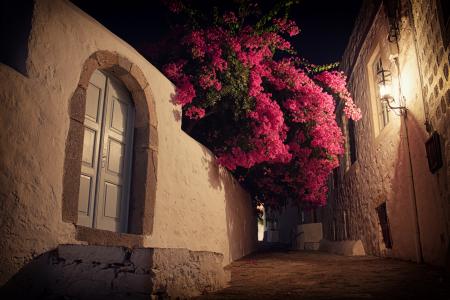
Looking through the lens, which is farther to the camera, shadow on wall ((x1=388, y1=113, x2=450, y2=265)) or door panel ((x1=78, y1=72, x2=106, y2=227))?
shadow on wall ((x1=388, y1=113, x2=450, y2=265))

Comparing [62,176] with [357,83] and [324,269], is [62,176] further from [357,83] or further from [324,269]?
[357,83]

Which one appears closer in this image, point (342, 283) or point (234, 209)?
point (342, 283)

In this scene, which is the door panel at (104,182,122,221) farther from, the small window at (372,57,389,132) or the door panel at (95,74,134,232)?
the small window at (372,57,389,132)

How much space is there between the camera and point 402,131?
21.9ft

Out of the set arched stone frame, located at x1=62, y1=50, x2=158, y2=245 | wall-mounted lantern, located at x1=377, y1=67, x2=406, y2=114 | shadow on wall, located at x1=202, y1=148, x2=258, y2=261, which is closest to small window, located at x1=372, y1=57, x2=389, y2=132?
wall-mounted lantern, located at x1=377, y1=67, x2=406, y2=114

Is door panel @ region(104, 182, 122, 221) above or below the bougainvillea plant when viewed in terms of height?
below

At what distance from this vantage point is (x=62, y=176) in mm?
4000

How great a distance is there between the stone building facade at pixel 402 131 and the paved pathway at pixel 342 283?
56 centimetres

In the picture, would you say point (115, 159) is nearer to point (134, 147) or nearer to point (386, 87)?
point (134, 147)

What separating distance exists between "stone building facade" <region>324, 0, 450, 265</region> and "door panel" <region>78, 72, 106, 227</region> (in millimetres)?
3909

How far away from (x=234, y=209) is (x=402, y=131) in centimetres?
384

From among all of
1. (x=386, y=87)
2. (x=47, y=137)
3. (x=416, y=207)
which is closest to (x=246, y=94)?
(x=386, y=87)

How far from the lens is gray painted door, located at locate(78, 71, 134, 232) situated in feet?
15.5

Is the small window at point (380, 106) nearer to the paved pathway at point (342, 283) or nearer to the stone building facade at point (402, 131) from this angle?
the stone building facade at point (402, 131)
